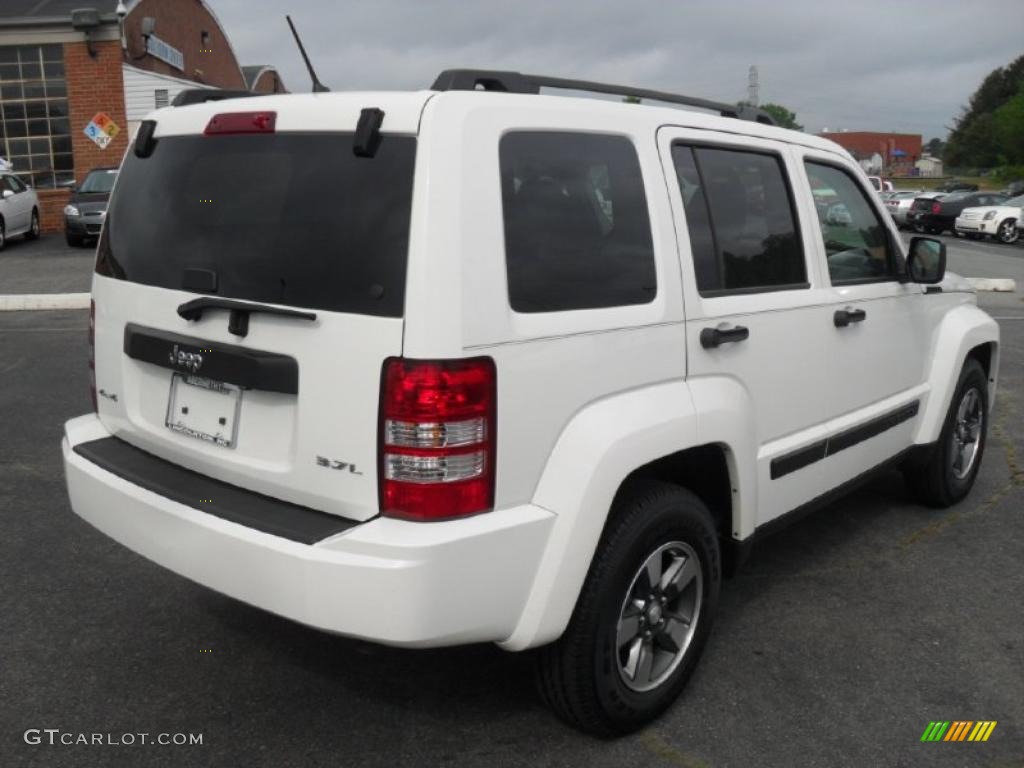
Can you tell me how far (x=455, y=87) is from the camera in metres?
2.63

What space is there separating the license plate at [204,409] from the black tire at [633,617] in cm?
111

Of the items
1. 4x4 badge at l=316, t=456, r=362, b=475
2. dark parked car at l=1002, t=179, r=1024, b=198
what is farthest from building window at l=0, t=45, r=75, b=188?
dark parked car at l=1002, t=179, r=1024, b=198

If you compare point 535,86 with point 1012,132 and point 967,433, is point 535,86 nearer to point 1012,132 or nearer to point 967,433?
point 967,433

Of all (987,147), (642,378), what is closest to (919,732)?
(642,378)

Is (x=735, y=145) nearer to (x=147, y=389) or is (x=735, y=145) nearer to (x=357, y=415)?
A: (x=357, y=415)

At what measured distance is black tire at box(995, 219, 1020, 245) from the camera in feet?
92.2

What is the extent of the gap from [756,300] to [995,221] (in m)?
28.4

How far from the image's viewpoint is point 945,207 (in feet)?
101

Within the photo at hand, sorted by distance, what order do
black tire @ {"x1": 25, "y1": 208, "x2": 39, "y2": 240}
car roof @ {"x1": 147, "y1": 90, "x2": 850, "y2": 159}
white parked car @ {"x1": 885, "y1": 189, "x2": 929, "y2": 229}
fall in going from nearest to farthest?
car roof @ {"x1": 147, "y1": 90, "x2": 850, "y2": 159}, black tire @ {"x1": 25, "y1": 208, "x2": 39, "y2": 240}, white parked car @ {"x1": 885, "y1": 189, "x2": 929, "y2": 229}

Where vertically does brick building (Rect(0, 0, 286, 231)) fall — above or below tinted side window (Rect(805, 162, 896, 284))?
above

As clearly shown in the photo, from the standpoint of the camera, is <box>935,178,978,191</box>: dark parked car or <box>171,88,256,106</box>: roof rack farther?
<box>935,178,978,191</box>: dark parked car
